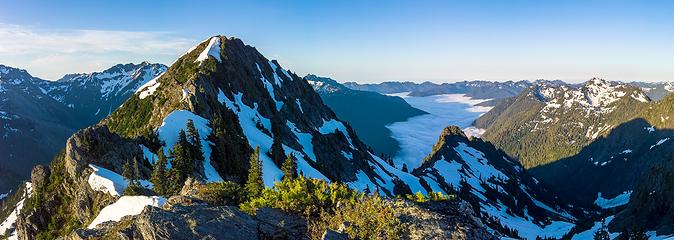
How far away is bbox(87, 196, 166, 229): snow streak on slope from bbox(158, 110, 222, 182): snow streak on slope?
21.5 meters

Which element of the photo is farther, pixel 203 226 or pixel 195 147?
pixel 195 147

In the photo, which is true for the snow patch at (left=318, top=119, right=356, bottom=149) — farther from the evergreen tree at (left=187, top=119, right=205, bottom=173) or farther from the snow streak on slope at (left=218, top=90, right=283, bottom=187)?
the evergreen tree at (left=187, top=119, right=205, bottom=173)

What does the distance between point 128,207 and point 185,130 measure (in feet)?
102

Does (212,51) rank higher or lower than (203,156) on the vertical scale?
higher

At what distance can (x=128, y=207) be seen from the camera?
30094 mm

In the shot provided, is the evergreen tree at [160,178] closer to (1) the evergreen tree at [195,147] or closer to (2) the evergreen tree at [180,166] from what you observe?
(2) the evergreen tree at [180,166]

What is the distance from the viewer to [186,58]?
378 ft

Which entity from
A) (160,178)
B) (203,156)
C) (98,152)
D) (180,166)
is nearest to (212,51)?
(203,156)

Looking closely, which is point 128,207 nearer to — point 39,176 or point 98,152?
point 98,152

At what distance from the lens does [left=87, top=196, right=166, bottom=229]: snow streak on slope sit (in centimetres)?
2770

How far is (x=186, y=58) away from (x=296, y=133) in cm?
3445

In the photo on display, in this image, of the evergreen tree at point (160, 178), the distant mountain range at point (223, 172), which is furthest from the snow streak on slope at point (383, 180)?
the evergreen tree at point (160, 178)

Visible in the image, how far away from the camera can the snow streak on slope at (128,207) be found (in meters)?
27.7

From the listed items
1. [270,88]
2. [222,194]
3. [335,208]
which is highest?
[335,208]
